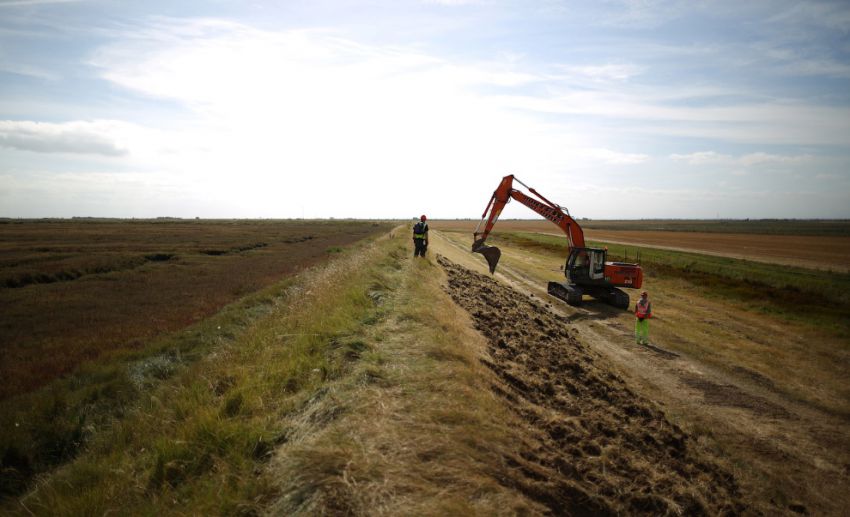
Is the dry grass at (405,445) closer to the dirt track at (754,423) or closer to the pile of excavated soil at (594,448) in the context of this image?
the pile of excavated soil at (594,448)

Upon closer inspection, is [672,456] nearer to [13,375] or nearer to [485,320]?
[485,320]

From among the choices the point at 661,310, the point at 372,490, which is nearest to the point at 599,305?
the point at 661,310

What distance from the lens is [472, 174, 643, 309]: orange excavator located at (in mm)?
19052

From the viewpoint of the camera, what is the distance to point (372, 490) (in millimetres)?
3814

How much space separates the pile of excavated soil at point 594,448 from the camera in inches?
197

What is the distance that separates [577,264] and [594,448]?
48.8 ft

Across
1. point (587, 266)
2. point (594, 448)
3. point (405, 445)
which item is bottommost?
point (594, 448)

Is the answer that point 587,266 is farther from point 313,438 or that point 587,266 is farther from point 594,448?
point 313,438

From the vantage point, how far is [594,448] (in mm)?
6125

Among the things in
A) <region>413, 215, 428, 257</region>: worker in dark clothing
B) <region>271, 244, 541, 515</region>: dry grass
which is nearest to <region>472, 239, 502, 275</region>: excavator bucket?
<region>413, 215, 428, 257</region>: worker in dark clothing

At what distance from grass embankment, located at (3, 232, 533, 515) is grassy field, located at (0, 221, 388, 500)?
68 cm

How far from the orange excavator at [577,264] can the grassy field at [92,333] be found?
1120 cm

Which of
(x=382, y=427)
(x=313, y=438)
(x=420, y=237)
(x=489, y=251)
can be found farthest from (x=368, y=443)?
(x=420, y=237)

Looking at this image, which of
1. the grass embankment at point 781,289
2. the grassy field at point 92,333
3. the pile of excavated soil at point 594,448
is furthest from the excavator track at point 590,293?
the grassy field at point 92,333
